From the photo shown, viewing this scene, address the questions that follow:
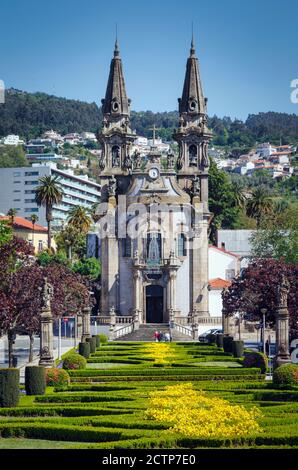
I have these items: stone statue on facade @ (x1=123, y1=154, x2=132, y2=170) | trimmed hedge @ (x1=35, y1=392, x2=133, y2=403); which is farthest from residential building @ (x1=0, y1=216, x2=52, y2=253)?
→ trimmed hedge @ (x1=35, y1=392, x2=133, y2=403)

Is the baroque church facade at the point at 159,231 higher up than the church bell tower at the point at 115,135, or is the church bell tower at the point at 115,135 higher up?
the church bell tower at the point at 115,135

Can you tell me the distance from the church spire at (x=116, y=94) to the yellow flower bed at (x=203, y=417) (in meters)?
66.6

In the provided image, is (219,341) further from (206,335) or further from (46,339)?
(46,339)

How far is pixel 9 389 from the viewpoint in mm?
36531

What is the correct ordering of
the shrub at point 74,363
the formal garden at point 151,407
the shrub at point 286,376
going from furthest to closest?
the shrub at point 74,363 < the shrub at point 286,376 < the formal garden at point 151,407

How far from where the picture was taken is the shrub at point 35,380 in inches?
1576

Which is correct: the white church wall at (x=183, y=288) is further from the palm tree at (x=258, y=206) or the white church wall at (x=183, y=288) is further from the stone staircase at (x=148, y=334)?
the palm tree at (x=258, y=206)

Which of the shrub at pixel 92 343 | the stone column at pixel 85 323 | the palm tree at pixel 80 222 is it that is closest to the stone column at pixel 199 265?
the stone column at pixel 85 323

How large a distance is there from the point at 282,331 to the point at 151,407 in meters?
18.0

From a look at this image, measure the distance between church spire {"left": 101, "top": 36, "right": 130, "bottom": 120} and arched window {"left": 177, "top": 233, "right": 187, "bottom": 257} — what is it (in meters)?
Answer: 12.3

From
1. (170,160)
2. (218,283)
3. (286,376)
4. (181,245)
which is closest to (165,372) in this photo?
(286,376)

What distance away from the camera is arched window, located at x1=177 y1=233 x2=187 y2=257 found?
95.3 m
